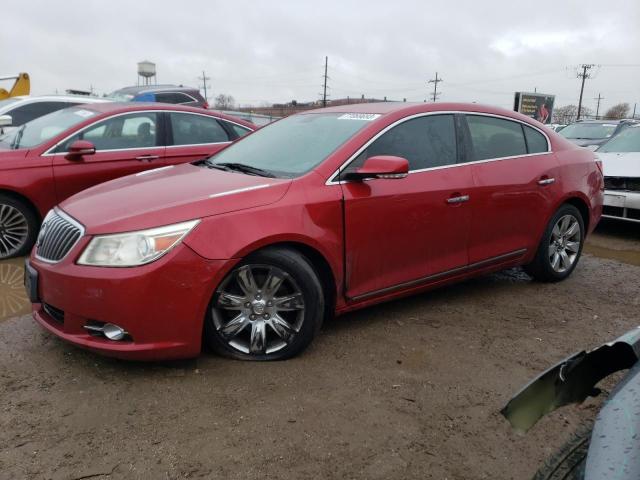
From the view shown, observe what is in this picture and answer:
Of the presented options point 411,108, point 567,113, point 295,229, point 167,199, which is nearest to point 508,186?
point 411,108

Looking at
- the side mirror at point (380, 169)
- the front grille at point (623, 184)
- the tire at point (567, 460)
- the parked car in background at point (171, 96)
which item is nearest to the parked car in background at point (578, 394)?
the tire at point (567, 460)

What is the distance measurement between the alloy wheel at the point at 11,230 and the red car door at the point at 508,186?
161 inches

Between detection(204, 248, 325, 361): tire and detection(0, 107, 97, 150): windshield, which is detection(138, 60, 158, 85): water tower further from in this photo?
detection(204, 248, 325, 361): tire

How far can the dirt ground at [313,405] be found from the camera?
7.55 ft

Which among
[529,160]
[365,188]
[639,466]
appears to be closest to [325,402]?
[365,188]

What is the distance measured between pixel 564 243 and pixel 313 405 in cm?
311

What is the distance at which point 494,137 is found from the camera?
4.21 m

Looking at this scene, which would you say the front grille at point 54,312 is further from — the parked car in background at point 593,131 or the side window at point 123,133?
the parked car in background at point 593,131

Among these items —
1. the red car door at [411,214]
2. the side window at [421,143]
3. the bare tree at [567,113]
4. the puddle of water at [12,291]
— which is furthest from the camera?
the bare tree at [567,113]

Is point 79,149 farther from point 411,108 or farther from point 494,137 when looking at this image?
point 494,137

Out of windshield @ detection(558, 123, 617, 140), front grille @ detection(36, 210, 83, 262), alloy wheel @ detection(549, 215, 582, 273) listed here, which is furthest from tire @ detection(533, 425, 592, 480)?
windshield @ detection(558, 123, 617, 140)

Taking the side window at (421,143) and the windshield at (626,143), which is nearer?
the side window at (421,143)

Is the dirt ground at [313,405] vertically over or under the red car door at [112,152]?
under

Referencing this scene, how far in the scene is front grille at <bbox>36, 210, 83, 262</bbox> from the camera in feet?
9.50
